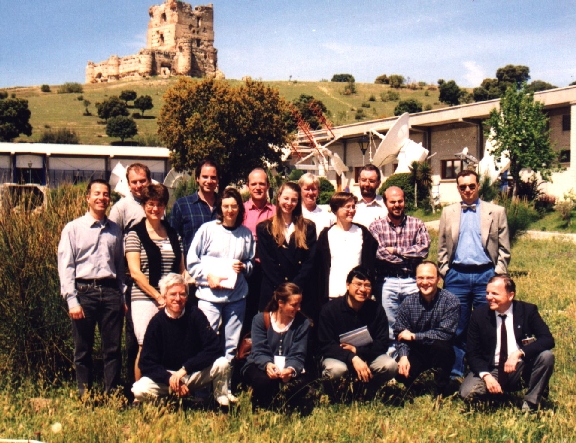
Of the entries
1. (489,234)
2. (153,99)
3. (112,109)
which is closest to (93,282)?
(489,234)

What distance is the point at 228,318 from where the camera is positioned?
4.57m

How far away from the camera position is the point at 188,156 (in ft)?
102

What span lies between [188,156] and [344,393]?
27.4 meters

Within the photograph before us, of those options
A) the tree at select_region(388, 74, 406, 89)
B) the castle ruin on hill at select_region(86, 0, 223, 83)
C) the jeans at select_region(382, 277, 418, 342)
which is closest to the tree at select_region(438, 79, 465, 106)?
the tree at select_region(388, 74, 406, 89)

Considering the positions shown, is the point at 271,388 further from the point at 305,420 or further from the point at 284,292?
the point at 284,292

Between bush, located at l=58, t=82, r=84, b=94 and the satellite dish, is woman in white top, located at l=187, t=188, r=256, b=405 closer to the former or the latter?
the satellite dish

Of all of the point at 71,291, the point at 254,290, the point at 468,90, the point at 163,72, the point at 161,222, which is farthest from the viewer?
the point at 163,72

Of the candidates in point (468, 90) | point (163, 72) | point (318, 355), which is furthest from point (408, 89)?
point (318, 355)

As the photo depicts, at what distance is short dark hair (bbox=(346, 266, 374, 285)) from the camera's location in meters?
4.45

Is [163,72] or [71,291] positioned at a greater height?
[163,72]

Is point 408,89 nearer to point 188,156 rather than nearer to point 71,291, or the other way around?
point 188,156

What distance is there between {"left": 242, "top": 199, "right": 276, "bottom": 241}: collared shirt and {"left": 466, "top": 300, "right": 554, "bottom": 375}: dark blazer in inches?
70.3

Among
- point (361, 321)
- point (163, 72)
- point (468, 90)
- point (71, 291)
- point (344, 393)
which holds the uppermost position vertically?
point (163, 72)

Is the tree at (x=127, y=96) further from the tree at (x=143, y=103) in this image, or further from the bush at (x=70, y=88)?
the bush at (x=70, y=88)
